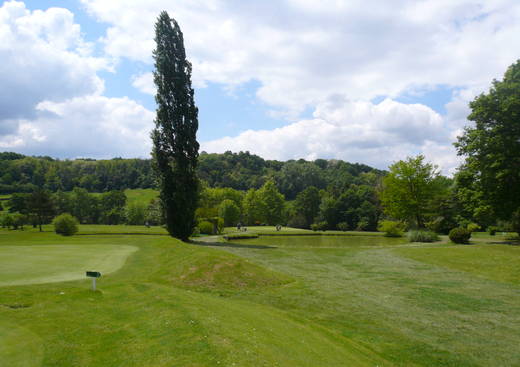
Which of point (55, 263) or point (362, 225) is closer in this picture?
point (55, 263)

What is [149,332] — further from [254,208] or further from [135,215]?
[254,208]

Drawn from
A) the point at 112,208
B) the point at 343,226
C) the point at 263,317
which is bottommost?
the point at 343,226

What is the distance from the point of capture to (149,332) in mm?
7508

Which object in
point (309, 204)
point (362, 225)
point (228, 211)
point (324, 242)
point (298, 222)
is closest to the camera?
point (324, 242)

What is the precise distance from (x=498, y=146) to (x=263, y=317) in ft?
90.0

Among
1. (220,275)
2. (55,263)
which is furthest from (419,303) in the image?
(55,263)

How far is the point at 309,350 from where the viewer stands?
293 inches

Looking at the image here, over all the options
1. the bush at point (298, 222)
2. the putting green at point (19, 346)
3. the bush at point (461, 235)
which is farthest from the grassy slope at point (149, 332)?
the bush at point (298, 222)

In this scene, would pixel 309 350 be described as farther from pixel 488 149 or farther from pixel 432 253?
pixel 488 149

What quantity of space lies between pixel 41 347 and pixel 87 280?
8.37m

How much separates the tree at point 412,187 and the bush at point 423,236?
6958mm

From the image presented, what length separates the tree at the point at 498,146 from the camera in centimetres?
2709

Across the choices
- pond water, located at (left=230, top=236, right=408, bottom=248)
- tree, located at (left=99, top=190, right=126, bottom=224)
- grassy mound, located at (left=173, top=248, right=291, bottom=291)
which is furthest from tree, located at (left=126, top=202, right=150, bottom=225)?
grassy mound, located at (left=173, top=248, right=291, bottom=291)

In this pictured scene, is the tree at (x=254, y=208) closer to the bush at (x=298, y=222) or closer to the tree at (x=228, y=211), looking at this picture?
the bush at (x=298, y=222)
